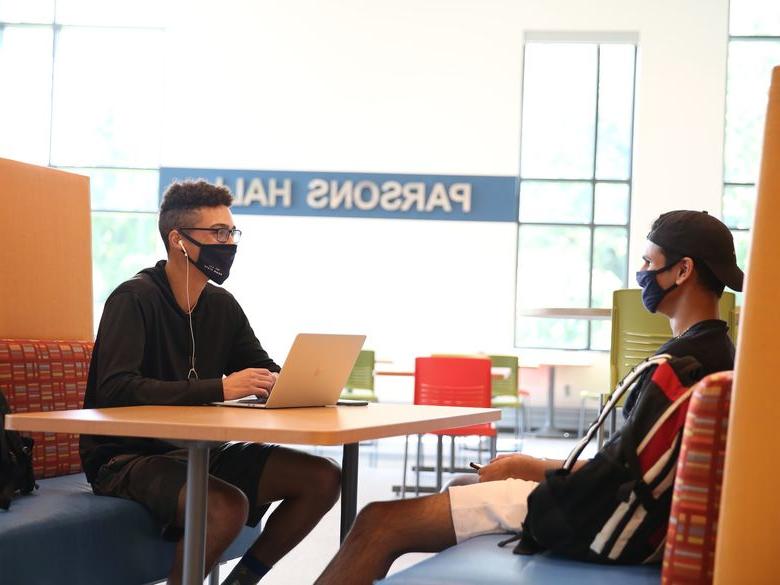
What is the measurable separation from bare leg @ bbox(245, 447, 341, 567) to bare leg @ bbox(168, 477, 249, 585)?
0.91ft

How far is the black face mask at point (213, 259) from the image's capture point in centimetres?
292

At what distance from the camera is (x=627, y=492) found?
186cm

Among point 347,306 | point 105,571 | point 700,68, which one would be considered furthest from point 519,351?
point 105,571

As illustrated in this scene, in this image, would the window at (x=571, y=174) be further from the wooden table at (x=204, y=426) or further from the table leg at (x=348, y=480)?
the wooden table at (x=204, y=426)

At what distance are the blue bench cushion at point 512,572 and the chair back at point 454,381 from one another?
4.11 meters

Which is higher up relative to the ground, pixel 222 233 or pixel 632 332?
pixel 222 233

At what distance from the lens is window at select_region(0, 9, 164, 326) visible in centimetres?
1184

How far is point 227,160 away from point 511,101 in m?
3.19

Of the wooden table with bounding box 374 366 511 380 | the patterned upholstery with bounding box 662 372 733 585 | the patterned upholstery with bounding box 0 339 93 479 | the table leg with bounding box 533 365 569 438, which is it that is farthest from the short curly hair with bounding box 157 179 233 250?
the table leg with bounding box 533 365 569 438

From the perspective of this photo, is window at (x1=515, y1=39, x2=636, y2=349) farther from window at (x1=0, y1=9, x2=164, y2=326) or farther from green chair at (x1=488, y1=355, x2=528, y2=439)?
window at (x1=0, y1=9, x2=164, y2=326)

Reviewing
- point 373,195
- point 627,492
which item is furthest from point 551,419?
point 627,492

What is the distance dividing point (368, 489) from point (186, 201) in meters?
3.83

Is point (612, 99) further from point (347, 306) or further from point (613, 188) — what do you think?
point (347, 306)

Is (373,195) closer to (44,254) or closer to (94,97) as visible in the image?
(94,97)
